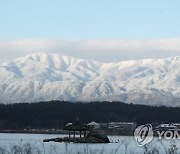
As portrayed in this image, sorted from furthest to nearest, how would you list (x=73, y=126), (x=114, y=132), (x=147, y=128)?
(x=114, y=132)
(x=73, y=126)
(x=147, y=128)

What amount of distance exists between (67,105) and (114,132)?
Answer: 77.5ft

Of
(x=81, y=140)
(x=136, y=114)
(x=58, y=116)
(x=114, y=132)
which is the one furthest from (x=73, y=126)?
(x=136, y=114)

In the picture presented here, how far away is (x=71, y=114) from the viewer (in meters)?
150

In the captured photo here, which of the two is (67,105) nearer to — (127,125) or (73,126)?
(127,125)

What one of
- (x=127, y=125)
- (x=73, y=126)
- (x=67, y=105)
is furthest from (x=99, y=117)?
(x=73, y=126)

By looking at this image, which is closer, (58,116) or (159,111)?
(58,116)

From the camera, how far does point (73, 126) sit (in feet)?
297

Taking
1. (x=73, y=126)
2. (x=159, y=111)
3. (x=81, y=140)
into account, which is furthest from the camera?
(x=159, y=111)

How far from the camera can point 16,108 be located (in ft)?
491

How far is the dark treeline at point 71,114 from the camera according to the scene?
144 meters

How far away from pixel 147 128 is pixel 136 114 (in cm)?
12765

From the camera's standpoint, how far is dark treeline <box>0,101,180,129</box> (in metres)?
144

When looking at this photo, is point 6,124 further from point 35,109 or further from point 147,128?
point 147,128

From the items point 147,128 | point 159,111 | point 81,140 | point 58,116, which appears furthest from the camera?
point 159,111
